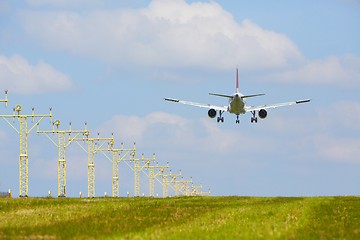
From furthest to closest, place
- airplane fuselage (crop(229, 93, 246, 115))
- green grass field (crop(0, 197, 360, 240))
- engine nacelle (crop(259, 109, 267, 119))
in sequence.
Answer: engine nacelle (crop(259, 109, 267, 119)), airplane fuselage (crop(229, 93, 246, 115)), green grass field (crop(0, 197, 360, 240))

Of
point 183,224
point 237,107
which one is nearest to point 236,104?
point 237,107

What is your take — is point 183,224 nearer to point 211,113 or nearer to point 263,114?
point 211,113

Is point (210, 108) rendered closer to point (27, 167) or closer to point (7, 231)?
point (27, 167)

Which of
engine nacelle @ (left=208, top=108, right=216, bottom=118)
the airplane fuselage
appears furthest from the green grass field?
engine nacelle @ (left=208, top=108, right=216, bottom=118)

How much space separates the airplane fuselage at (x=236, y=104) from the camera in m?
94.7

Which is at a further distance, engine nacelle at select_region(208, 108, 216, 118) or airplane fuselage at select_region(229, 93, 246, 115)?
engine nacelle at select_region(208, 108, 216, 118)

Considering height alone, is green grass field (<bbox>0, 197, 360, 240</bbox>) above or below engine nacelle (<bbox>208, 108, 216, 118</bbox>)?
below

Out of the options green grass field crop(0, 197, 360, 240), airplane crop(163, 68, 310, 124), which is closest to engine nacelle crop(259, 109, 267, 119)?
airplane crop(163, 68, 310, 124)

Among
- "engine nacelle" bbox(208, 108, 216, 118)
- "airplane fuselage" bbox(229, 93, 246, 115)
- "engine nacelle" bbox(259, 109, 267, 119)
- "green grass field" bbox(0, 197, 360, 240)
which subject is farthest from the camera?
"engine nacelle" bbox(259, 109, 267, 119)

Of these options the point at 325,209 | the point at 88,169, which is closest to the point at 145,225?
the point at 325,209

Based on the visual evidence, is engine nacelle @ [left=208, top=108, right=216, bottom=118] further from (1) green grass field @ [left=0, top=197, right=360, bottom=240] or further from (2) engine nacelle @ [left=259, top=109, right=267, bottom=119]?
(1) green grass field @ [left=0, top=197, right=360, bottom=240]


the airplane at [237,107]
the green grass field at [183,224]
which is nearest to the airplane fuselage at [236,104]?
the airplane at [237,107]

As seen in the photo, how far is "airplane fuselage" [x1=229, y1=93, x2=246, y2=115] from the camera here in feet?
311

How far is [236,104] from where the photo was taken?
95.4 metres
